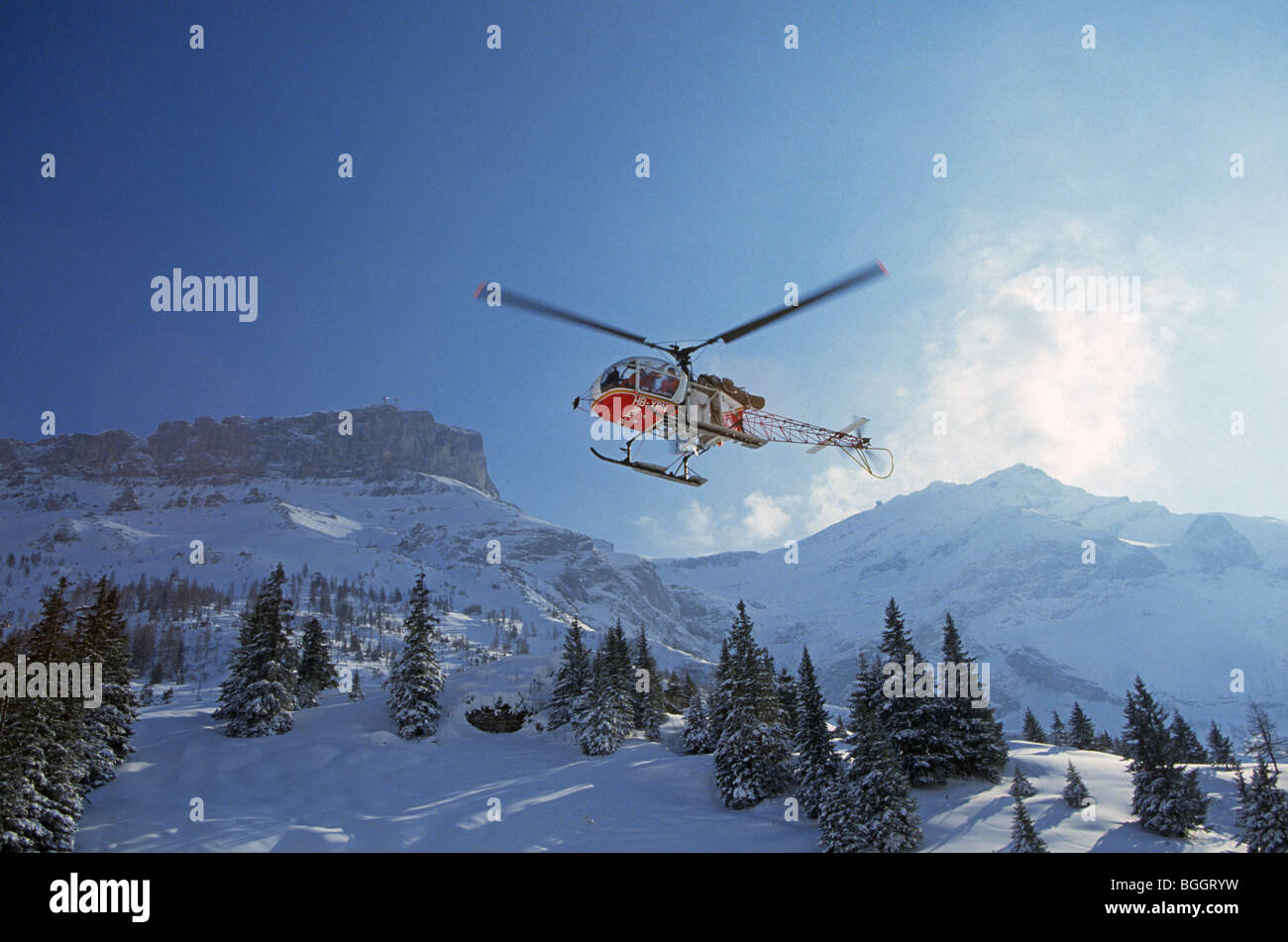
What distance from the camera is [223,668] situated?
13925 centimetres

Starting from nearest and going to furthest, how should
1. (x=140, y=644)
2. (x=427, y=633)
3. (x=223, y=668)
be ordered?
(x=427, y=633)
(x=140, y=644)
(x=223, y=668)

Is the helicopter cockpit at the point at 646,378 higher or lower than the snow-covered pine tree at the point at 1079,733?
higher

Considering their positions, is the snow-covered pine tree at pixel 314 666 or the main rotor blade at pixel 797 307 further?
the snow-covered pine tree at pixel 314 666

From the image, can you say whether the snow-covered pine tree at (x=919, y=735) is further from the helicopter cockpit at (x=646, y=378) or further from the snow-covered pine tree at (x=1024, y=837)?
the helicopter cockpit at (x=646, y=378)

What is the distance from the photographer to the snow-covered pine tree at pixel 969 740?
108 ft

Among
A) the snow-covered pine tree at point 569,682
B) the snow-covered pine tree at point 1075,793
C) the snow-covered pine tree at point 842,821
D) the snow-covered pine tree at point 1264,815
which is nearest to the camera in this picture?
the snow-covered pine tree at point 1264,815

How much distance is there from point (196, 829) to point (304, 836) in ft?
13.6

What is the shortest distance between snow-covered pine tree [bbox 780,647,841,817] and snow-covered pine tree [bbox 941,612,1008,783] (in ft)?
20.3

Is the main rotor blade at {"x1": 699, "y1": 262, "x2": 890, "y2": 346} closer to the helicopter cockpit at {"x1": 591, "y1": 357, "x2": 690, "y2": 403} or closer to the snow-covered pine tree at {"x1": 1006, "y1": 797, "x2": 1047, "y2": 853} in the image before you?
the helicopter cockpit at {"x1": 591, "y1": 357, "x2": 690, "y2": 403}

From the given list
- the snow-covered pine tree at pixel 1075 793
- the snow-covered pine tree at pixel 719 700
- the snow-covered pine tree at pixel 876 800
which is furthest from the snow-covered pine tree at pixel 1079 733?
the snow-covered pine tree at pixel 876 800

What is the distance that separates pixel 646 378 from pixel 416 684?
32388mm

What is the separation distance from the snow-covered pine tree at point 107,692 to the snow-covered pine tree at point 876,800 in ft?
103
